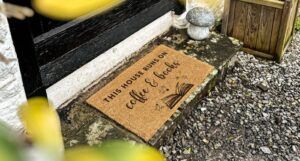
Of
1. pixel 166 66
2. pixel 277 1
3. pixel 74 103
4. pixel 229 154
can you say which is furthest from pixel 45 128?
pixel 277 1

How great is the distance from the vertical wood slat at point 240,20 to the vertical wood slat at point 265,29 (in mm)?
155

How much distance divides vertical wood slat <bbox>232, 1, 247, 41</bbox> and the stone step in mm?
228

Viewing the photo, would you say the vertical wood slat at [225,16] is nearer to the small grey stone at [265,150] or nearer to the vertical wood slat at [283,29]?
the vertical wood slat at [283,29]

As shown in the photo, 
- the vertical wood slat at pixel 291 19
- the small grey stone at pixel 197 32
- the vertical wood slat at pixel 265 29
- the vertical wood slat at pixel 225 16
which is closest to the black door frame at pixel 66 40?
A: the small grey stone at pixel 197 32

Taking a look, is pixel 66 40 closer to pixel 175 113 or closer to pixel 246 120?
pixel 175 113

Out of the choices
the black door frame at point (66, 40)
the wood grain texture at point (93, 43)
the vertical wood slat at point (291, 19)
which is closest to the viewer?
the black door frame at point (66, 40)

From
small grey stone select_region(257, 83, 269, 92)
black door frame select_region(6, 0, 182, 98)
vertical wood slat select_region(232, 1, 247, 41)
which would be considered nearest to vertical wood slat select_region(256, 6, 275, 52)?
vertical wood slat select_region(232, 1, 247, 41)

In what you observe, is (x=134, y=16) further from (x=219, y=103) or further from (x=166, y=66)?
(x=219, y=103)

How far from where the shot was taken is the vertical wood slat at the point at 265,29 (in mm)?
3613

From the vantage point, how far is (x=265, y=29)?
146 inches

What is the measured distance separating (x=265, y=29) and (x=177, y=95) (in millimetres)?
1285

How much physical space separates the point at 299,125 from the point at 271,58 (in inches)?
36.5

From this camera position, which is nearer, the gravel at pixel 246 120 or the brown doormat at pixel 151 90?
the brown doormat at pixel 151 90

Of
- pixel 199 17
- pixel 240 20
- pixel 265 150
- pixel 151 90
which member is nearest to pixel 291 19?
pixel 240 20
